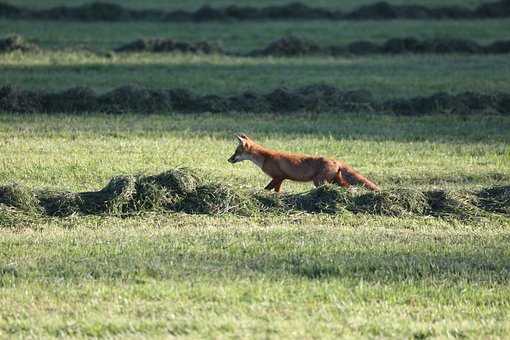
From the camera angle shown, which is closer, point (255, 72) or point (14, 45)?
point (255, 72)

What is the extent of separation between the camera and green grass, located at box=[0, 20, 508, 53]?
36.3 metres

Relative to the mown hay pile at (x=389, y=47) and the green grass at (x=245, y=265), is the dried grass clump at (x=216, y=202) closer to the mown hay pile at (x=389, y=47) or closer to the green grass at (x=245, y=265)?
the green grass at (x=245, y=265)

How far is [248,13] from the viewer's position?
43844 mm

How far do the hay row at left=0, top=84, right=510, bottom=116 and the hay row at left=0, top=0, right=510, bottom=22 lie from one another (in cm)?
1938

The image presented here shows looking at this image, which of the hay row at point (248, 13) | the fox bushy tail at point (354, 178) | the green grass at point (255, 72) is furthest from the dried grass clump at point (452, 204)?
the hay row at point (248, 13)

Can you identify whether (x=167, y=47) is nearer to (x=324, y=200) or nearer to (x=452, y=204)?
(x=324, y=200)

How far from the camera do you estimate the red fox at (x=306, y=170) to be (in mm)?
16016

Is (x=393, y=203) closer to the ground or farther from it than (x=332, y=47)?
farther from it

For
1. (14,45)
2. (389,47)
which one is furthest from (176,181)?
(389,47)

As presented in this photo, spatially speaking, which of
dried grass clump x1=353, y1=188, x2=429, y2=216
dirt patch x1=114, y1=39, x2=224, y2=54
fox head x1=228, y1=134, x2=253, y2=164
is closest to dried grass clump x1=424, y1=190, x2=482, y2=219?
dried grass clump x1=353, y1=188, x2=429, y2=216

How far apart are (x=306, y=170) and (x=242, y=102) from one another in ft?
26.5

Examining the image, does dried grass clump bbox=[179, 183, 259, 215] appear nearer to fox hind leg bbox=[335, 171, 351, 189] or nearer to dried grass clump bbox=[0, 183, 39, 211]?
fox hind leg bbox=[335, 171, 351, 189]

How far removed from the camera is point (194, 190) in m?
15.1

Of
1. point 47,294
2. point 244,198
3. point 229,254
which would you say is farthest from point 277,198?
point 47,294
